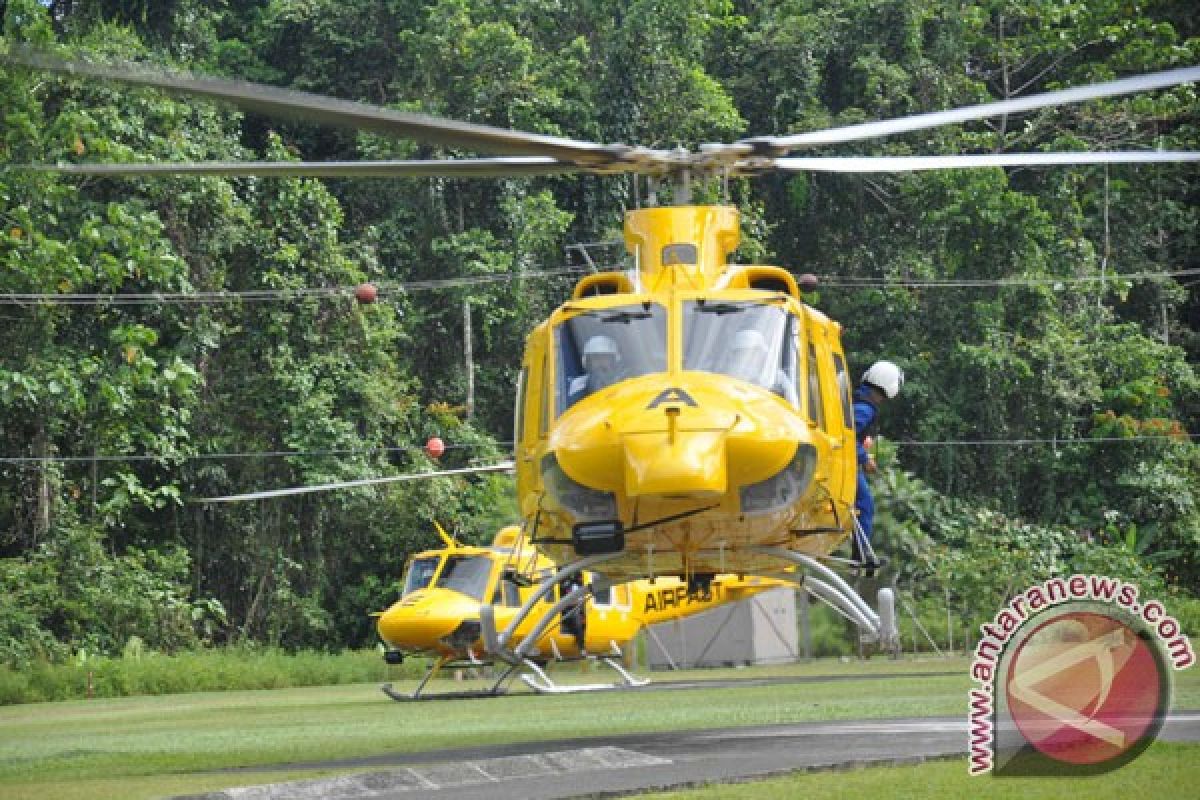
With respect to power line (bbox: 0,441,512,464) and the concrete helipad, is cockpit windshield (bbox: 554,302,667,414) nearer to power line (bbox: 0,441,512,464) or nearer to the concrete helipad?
the concrete helipad

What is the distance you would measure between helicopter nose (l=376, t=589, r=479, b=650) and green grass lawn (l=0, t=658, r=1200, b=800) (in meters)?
0.86

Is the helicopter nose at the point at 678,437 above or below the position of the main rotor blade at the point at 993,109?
below

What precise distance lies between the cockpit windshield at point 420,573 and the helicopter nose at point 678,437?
38.2 ft

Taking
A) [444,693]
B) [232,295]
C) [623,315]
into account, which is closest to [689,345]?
[623,315]

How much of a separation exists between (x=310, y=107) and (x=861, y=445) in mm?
5996

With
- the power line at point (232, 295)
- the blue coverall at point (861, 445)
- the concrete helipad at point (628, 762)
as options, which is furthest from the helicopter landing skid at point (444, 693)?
the power line at point (232, 295)

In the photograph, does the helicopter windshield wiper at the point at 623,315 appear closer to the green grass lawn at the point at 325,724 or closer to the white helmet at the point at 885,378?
the white helmet at the point at 885,378

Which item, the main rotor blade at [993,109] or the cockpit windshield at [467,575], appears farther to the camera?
the cockpit windshield at [467,575]

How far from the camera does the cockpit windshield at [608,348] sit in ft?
38.4

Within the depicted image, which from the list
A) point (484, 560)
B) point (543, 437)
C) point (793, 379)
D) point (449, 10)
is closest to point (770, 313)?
point (793, 379)

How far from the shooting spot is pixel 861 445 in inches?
553

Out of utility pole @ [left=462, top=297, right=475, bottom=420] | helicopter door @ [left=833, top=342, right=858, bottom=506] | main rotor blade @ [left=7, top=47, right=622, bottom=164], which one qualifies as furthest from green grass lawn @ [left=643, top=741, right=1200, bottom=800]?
utility pole @ [left=462, top=297, right=475, bottom=420]

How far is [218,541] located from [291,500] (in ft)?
4.87

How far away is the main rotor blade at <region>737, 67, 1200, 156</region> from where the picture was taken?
33.0 ft
